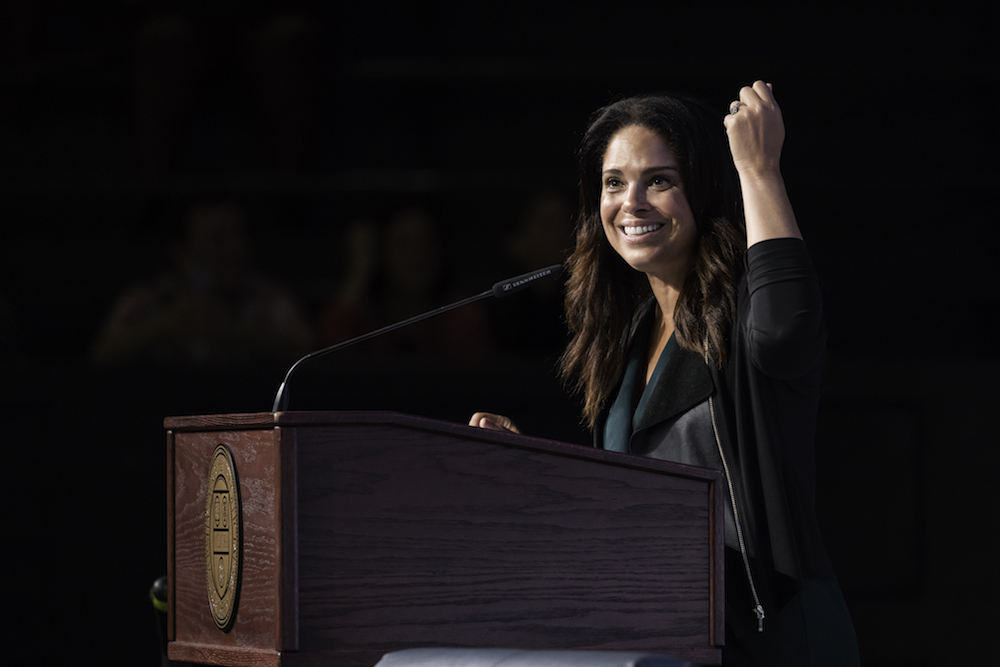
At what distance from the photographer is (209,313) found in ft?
10.9

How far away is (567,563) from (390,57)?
3.52 m

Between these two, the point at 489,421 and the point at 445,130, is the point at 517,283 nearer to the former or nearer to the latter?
the point at 489,421

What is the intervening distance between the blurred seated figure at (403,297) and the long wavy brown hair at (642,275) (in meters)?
1.74

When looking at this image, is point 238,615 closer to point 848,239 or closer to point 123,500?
point 123,500

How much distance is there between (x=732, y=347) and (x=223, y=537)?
62 centimetres

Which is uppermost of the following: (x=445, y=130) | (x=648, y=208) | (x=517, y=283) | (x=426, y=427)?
(x=445, y=130)

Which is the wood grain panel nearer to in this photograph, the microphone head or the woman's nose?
the microphone head

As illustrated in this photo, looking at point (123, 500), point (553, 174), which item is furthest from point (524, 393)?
point (553, 174)

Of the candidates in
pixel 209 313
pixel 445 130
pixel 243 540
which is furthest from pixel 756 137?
pixel 445 130

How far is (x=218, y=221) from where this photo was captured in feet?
11.5

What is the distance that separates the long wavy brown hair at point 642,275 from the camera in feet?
4.70

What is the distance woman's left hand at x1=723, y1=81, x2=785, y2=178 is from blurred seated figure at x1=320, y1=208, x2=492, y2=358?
2.17m

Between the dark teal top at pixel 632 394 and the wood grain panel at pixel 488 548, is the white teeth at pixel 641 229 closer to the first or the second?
the dark teal top at pixel 632 394

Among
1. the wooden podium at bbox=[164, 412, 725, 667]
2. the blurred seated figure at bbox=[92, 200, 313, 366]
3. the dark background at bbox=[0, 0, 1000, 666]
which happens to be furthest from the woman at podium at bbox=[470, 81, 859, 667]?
the dark background at bbox=[0, 0, 1000, 666]
